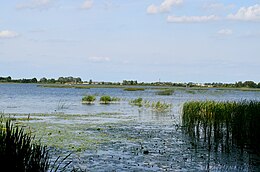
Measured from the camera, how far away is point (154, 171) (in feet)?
39.4

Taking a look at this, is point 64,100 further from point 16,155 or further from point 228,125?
point 16,155

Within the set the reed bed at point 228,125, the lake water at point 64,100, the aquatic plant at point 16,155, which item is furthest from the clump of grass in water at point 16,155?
the lake water at point 64,100

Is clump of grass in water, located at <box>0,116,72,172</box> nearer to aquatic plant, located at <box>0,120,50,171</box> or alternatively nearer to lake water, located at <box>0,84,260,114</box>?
aquatic plant, located at <box>0,120,50,171</box>

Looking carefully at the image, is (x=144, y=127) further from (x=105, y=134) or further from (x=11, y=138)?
(x=11, y=138)

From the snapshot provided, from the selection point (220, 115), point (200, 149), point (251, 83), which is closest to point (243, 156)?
point (200, 149)

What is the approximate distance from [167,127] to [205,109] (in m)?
4.28

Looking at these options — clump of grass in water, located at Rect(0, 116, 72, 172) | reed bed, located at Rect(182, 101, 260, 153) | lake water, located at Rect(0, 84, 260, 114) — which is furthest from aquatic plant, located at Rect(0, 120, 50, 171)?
lake water, located at Rect(0, 84, 260, 114)

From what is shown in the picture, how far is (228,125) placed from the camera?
17.5 m

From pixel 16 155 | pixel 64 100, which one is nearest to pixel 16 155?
pixel 16 155

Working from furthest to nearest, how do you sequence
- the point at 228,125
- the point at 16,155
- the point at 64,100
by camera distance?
the point at 64,100, the point at 228,125, the point at 16,155

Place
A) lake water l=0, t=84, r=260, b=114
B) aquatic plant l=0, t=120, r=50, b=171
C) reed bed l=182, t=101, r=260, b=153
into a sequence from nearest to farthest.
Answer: aquatic plant l=0, t=120, r=50, b=171
reed bed l=182, t=101, r=260, b=153
lake water l=0, t=84, r=260, b=114

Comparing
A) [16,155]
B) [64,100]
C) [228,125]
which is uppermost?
[16,155]

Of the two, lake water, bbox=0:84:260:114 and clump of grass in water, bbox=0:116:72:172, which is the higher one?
clump of grass in water, bbox=0:116:72:172

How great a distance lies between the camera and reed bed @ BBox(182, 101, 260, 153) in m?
16.1
